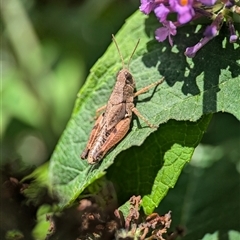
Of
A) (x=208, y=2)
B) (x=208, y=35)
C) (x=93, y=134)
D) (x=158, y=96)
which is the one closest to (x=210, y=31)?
(x=208, y=35)

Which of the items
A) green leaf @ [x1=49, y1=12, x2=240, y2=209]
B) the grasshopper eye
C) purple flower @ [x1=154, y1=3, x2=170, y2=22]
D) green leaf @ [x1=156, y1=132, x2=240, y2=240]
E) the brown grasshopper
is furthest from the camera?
green leaf @ [x1=156, y1=132, x2=240, y2=240]

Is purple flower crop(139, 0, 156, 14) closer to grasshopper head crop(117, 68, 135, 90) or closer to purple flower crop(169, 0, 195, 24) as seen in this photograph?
purple flower crop(169, 0, 195, 24)

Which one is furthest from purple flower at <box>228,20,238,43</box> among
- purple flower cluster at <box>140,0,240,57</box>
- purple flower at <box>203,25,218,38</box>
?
purple flower at <box>203,25,218,38</box>

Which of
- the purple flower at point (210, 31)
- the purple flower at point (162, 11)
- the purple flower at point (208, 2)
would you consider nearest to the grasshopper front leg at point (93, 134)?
the purple flower at point (162, 11)

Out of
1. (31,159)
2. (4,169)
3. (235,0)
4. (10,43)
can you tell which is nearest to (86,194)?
(4,169)

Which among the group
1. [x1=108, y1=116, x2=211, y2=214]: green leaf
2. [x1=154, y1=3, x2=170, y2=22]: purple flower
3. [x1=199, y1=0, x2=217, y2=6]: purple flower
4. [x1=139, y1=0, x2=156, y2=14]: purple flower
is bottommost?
[x1=108, y1=116, x2=211, y2=214]: green leaf

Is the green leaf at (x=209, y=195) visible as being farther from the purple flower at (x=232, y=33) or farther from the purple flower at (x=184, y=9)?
the purple flower at (x=184, y=9)

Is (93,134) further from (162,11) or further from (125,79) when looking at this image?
(162,11)
